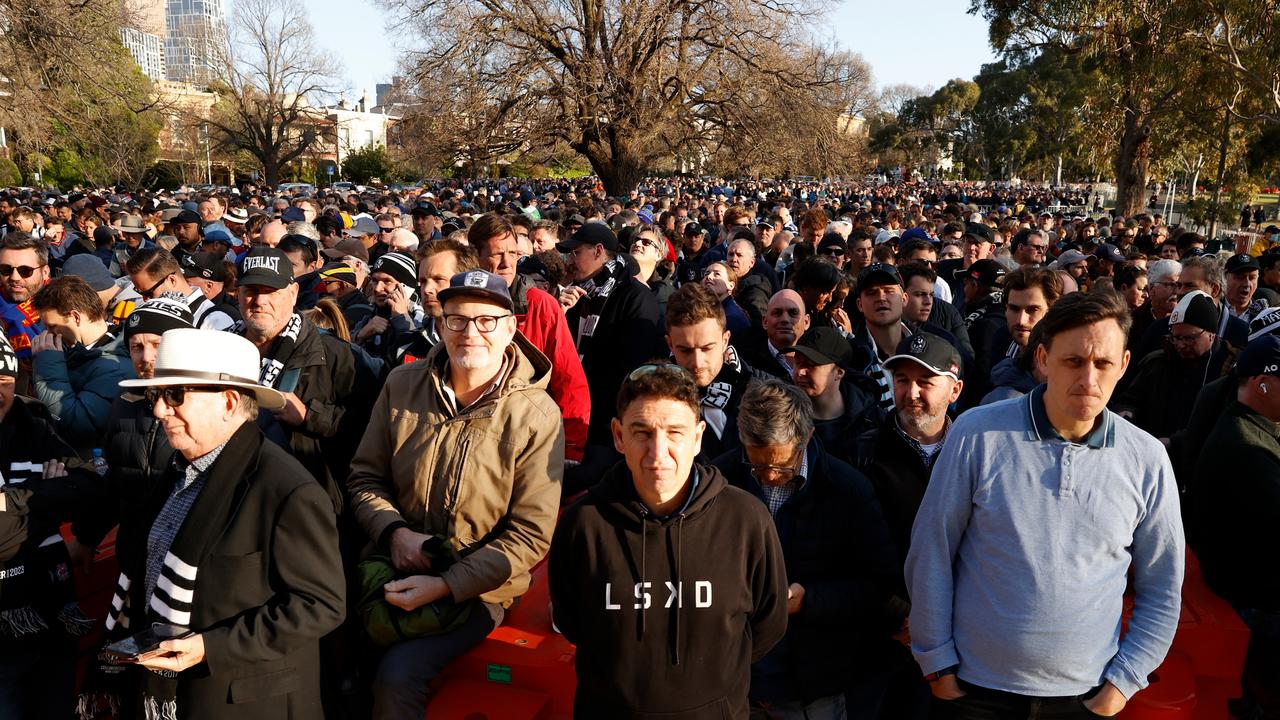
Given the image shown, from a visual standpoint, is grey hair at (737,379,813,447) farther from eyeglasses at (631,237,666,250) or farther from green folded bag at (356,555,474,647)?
eyeglasses at (631,237,666,250)

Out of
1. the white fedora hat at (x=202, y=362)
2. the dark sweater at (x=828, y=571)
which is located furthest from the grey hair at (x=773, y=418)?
the white fedora hat at (x=202, y=362)

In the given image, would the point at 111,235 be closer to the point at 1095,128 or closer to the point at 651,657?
the point at 651,657

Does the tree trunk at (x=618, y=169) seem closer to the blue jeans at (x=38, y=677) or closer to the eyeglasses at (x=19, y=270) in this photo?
the eyeglasses at (x=19, y=270)

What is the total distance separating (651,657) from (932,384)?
5.49 ft

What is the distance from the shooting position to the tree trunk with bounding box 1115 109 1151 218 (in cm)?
2892

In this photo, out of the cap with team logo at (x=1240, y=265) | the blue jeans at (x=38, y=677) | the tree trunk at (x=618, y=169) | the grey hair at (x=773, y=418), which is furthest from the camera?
the tree trunk at (x=618, y=169)

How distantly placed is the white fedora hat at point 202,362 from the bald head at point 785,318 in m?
3.07

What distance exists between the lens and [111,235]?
11.1 meters

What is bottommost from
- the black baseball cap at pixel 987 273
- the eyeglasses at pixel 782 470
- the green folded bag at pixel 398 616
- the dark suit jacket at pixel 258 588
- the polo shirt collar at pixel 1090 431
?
the green folded bag at pixel 398 616

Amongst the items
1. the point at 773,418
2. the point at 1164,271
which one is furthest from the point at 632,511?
the point at 1164,271

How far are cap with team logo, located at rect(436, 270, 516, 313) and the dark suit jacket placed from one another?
0.91m

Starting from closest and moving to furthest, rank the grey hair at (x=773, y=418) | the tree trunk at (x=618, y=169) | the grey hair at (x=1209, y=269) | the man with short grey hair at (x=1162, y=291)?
1. the grey hair at (x=773, y=418)
2. the grey hair at (x=1209, y=269)
3. the man with short grey hair at (x=1162, y=291)
4. the tree trunk at (x=618, y=169)

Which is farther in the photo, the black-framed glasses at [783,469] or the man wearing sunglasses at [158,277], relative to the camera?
the man wearing sunglasses at [158,277]

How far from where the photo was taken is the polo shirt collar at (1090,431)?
244 cm
